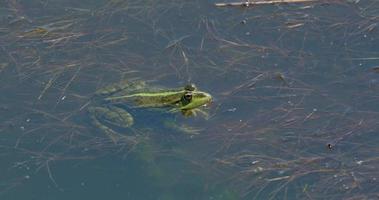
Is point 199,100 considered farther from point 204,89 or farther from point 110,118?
point 110,118

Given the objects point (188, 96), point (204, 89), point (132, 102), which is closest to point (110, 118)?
point (132, 102)

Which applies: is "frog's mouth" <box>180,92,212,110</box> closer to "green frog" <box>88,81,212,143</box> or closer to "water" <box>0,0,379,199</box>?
"green frog" <box>88,81,212,143</box>

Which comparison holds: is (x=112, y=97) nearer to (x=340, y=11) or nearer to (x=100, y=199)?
(x=100, y=199)

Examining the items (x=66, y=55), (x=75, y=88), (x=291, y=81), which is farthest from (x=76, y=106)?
(x=291, y=81)

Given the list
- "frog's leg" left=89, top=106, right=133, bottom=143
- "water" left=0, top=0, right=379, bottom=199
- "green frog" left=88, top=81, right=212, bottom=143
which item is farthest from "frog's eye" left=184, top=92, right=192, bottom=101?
"frog's leg" left=89, top=106, right=133, bottom=143

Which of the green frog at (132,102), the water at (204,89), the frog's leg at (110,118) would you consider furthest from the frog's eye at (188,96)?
the frog's leg at (110,118)

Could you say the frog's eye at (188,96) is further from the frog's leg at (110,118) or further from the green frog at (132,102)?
the frog's leg at (110,118)
